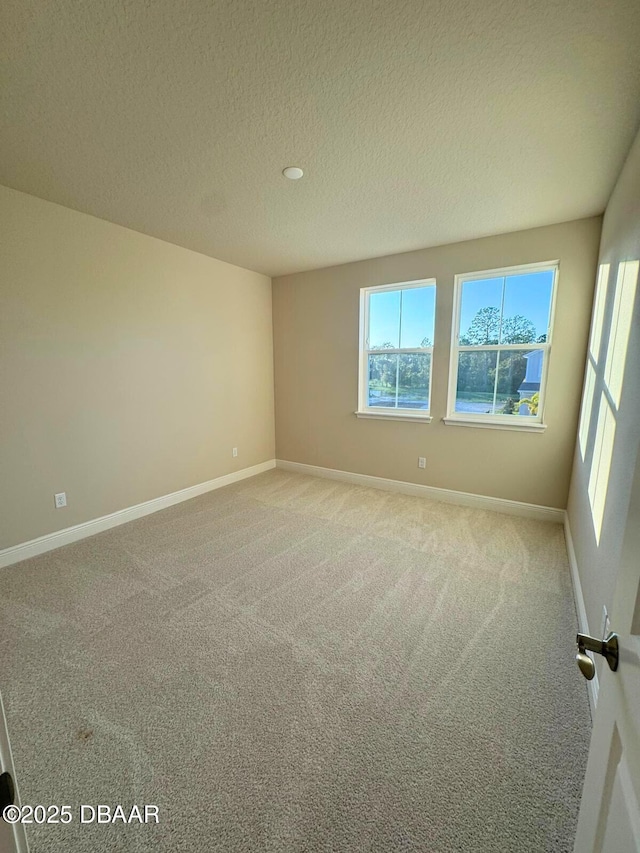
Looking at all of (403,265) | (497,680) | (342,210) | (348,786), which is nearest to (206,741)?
(348,786)

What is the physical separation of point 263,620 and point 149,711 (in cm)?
66

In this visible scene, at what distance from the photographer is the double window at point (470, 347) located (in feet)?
10.4

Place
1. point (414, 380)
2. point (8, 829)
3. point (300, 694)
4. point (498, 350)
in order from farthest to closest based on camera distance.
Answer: point (414, 380) → point (498, 350) → point (300, 694) → point (8, 829)

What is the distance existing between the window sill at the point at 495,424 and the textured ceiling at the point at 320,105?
172 centimetres

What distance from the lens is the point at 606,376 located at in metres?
2.00

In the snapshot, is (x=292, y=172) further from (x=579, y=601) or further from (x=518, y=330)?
(x=579, y=601)

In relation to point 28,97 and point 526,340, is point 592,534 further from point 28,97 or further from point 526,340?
point 28,97

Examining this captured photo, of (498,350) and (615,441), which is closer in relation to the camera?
(615,441)

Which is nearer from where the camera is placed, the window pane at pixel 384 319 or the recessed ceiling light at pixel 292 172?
the recessed ceiling light at pixel 292 172

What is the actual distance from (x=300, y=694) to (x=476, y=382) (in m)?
3.05

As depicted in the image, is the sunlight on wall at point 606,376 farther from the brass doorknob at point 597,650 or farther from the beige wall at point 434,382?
the brass doorknob at point 597,650

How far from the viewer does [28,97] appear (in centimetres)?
159

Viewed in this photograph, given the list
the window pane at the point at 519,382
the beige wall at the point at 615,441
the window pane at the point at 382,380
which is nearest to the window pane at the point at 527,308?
the window pane at the point at 519,382

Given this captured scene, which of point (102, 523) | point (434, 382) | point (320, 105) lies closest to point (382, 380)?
point (434, 382)
